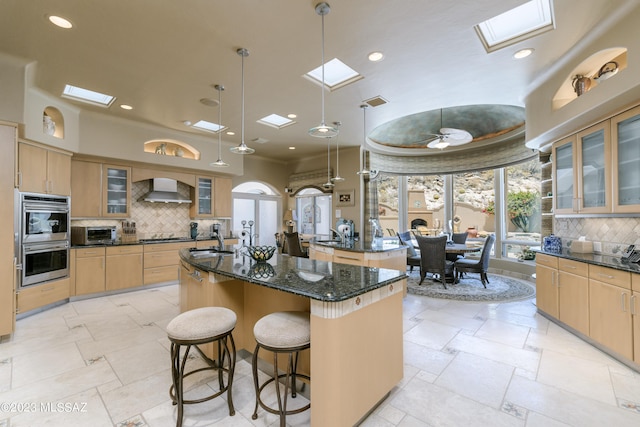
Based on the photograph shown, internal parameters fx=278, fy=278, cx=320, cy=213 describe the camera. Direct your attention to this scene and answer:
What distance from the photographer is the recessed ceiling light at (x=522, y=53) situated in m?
2.83

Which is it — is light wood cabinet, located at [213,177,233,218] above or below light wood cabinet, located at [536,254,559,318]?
above

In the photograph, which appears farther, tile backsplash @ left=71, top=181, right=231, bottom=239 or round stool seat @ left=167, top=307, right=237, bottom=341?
tile backsplash @ left=71, top=181, right=231, bottom=239

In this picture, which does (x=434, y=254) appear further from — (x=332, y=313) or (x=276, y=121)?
(x=332, y=313)

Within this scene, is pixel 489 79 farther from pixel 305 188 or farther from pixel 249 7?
pixel 305 188

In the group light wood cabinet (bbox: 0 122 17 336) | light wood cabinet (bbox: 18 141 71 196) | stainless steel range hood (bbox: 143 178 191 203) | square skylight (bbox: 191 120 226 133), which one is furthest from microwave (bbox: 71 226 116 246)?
square skylight (bbox: 191 120 226 133)

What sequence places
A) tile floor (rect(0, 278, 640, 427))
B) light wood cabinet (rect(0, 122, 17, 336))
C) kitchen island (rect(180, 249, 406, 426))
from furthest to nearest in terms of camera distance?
light wood cabinet (rect(0, 122, 17, 336)), tile floor (rect(0, 278, 640, 427)), kitchen island (rect(180, 249, 406, 426))

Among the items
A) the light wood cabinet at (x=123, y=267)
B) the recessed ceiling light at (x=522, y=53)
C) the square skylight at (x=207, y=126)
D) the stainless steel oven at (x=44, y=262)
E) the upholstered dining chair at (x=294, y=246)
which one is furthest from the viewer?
the upholstered dining chair at (x=294, y=246)

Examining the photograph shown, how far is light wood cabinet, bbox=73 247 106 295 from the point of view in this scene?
4.46 meters

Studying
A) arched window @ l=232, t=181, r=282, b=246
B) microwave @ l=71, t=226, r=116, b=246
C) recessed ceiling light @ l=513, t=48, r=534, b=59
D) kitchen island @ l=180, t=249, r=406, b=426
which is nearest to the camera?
kitchen island @ l=180, t=249, r=406, b=426

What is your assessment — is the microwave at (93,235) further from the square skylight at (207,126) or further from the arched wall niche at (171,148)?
the square skylight at (207,126)

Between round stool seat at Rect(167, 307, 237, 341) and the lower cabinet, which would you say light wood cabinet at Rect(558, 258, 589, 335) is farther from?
the lower cabinet

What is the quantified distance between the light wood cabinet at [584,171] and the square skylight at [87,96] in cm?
608

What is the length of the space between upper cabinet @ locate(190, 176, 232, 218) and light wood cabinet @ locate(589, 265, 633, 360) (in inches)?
247

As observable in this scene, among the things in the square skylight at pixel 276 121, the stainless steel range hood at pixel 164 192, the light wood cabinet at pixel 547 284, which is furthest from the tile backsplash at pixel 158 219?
the light wood cabinet at pixel 547 284
